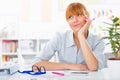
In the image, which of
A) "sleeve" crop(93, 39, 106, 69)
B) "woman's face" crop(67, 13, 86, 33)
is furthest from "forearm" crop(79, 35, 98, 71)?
"woman's face" crop(67, 13, 86, 33)

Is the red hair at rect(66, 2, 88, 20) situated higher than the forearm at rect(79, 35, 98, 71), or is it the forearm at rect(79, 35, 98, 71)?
the red hair at rect(66, 2, 88, 20)

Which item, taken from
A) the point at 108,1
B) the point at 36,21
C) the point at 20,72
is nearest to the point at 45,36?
the point at 36,21

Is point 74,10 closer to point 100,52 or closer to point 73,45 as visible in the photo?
point 73,45

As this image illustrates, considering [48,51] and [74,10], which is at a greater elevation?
[74,10]

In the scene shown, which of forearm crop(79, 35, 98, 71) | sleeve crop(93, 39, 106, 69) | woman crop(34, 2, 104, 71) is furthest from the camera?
woman crop(34, 2, 104, 71)

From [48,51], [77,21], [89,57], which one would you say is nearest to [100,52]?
[89,57]

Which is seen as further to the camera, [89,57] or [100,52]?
[100,52]

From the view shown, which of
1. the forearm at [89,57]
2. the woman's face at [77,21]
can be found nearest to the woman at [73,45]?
the woman's face at [77,21]

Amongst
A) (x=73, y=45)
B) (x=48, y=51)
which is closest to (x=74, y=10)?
(x=73, y=45)

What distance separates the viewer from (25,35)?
437cm

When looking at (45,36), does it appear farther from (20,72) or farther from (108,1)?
(20,72)

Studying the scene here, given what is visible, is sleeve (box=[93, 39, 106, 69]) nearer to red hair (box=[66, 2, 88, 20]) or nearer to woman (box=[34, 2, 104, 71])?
woman (box=[34, 2, 104, 71])

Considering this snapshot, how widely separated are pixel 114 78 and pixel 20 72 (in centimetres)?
57

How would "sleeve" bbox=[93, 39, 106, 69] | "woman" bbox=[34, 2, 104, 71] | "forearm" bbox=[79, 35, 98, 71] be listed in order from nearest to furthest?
"forearm" bbox=[79, 35, 98, 71] → "sleeve" bbox=[93, 39, 106, 69] → "woman" bbox=[34, 2, 104, 71]
